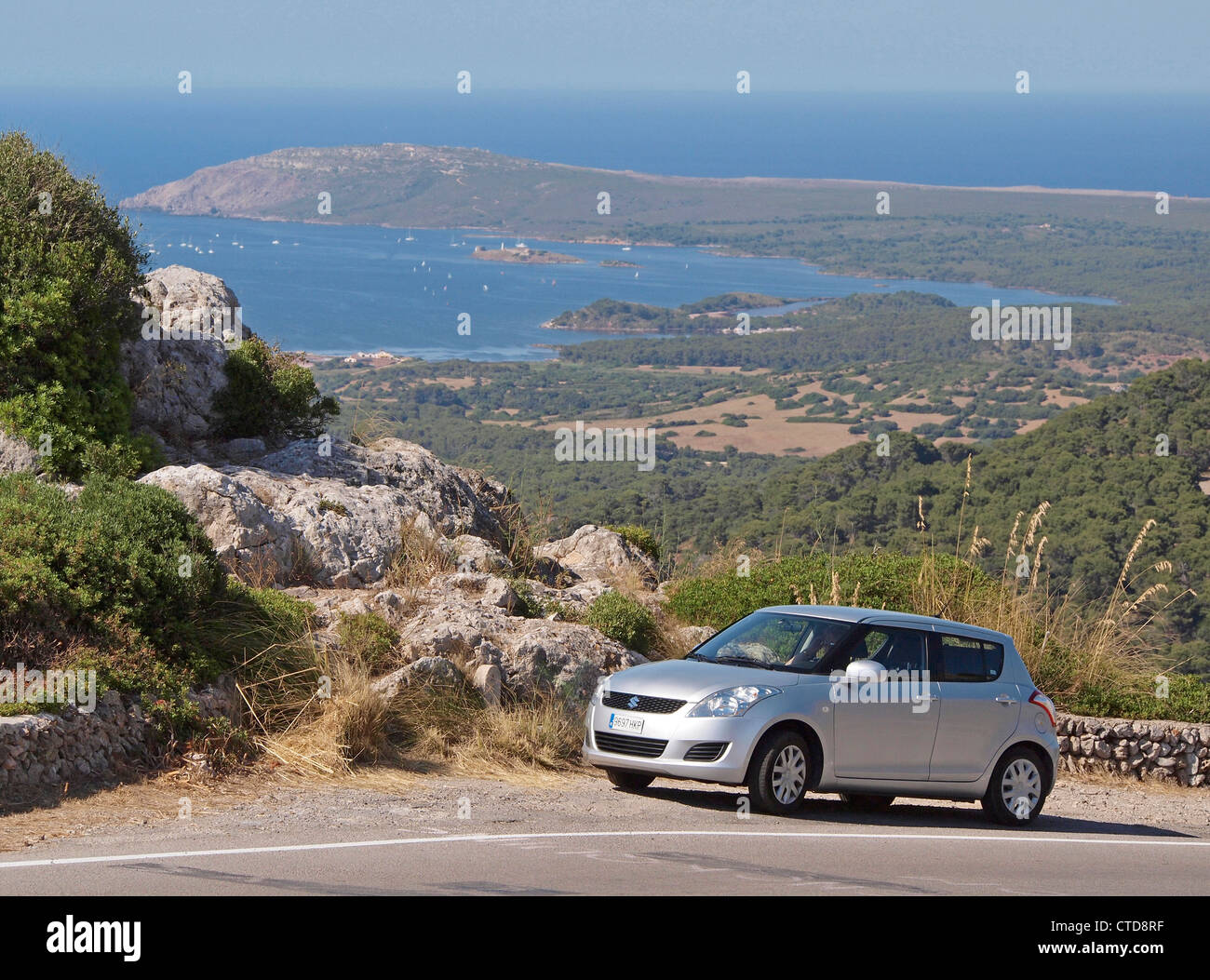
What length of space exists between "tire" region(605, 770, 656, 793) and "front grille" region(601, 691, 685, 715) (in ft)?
2.01

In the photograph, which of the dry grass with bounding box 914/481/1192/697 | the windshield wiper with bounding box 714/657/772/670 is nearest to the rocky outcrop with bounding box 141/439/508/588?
the windshield wiper with bounding box 714/657/772/670

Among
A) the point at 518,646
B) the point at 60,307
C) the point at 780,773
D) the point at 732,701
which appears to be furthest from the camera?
the point at 60,307

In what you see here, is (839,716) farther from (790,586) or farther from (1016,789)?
(790,586)

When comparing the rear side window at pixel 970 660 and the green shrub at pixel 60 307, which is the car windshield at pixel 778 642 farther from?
the green shrub at pixel 60 307

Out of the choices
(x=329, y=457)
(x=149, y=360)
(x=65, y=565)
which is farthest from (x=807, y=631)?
(x=149, y=360)

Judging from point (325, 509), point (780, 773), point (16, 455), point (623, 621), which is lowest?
point (780, 773)

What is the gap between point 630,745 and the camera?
9.44m

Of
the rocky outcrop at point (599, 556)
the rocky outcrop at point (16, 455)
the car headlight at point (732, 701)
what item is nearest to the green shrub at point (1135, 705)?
the rocky outcrop at point (599, 556)

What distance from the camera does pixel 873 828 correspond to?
30.8ft

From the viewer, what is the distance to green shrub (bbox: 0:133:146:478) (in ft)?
42.2

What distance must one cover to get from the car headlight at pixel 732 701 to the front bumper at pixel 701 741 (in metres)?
0.04

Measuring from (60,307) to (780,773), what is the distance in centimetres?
820

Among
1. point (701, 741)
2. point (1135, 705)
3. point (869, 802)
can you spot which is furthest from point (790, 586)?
point (701, 741)
